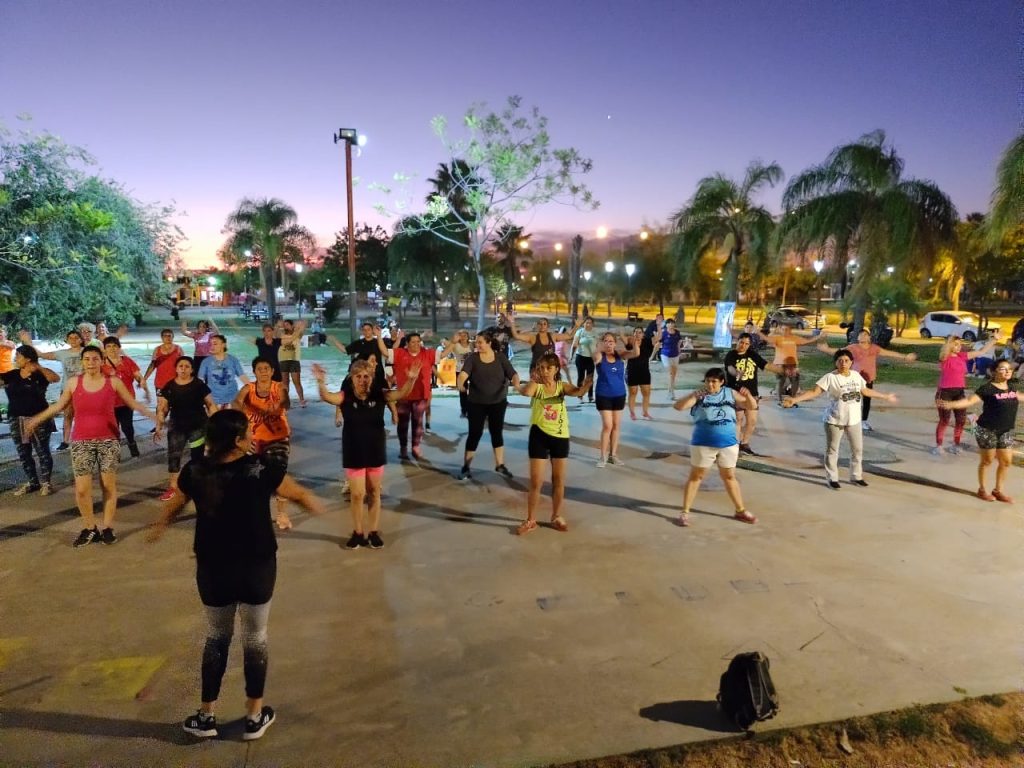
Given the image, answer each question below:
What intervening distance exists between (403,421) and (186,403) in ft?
9.06

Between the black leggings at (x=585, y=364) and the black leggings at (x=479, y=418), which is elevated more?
the black leggings at (x=585, y=364)

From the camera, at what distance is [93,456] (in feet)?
17.9

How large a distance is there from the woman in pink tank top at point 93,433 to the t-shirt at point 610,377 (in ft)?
15.5

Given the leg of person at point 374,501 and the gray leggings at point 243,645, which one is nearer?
the gray leggings at point 243,645

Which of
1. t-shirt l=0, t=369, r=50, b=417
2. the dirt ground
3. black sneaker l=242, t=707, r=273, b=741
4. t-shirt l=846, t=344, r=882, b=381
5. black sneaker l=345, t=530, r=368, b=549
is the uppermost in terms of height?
t-shirt l=846, t=344, r=882, b=381

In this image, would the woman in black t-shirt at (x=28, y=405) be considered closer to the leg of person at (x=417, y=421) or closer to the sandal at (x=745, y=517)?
the leg of person at (x=417, y=421)

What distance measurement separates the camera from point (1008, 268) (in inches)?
1705

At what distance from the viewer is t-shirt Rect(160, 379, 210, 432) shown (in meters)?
6.16

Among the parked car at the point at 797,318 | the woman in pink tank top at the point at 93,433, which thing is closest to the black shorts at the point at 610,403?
the woman in pink tank top at the point at 93,433

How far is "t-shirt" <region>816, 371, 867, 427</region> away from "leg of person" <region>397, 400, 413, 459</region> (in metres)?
4.91

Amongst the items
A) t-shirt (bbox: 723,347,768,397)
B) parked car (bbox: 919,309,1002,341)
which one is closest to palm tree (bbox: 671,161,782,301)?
parked car (bbox: 919,309,1002,341)

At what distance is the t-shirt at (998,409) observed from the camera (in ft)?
21.2

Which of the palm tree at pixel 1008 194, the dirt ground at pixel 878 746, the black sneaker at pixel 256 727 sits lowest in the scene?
the dirt ground at pixel 878 746

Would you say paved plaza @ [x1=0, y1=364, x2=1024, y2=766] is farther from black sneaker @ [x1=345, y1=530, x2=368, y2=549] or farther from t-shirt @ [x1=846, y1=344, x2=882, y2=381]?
t-shirt @ [x1=846, y1=344, x2=882, y2=381]
